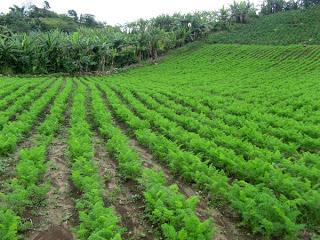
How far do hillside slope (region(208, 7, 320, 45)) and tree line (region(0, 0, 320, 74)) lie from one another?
4.41 m

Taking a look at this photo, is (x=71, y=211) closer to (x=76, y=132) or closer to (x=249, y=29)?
(x=76, y=132)

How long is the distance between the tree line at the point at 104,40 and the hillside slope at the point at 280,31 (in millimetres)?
4414

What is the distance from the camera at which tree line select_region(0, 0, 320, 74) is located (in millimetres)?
53344

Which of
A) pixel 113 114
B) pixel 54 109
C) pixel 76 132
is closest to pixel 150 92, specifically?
pixel 113 114

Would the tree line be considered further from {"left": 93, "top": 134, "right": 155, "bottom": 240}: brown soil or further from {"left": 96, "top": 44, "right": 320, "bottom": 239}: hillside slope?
{"left": 93, "top": 134, "right": 155, "bottom": 240}: brown soil

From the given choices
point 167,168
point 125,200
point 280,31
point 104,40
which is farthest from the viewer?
point 280,31

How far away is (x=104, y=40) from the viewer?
210 ft

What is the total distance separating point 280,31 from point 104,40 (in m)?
32.6

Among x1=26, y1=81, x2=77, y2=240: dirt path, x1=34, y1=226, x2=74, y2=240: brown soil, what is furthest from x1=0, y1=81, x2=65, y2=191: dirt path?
x1=34, y1=226, x2=74, y2=240: brown soil

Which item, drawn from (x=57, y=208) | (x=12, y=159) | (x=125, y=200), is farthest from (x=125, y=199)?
(x=12, y=159)

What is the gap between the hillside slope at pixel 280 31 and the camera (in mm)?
67625

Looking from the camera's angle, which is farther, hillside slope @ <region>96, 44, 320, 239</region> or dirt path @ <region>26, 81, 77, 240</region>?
hillside slope @ <region>96, 44, 320, 239</region>

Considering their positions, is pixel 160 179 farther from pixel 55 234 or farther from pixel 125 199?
pixel 55 234

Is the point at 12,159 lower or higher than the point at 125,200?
higher
